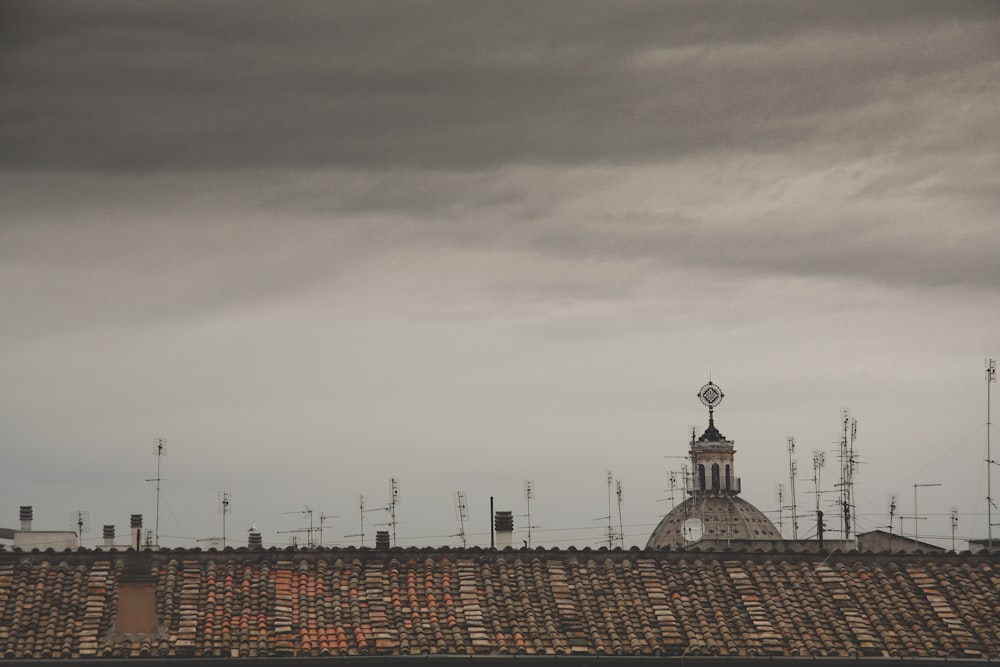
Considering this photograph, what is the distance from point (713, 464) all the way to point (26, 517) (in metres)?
71.9

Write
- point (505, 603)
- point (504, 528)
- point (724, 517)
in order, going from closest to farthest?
1. point (505, 603)
2. point (504, 528)
3. point (724, 517)

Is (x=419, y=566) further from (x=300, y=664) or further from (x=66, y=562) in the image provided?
(x=66, y=562)

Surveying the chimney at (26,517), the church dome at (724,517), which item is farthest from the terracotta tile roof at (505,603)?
the church dome at (724,517)

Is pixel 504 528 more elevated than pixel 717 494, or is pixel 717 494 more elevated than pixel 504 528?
pixel 717 494

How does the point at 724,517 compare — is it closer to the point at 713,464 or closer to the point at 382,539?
the point at 713,464

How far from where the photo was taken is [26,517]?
169 ft

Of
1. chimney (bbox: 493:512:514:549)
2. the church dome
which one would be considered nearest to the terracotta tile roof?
chimney (bbox: 493:512:514:549)

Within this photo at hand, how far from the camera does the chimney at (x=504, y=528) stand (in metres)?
43.8

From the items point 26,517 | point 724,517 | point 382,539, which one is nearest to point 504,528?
point 382,539

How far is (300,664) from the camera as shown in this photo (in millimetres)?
35062

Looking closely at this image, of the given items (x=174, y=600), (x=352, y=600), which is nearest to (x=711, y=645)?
(x=352, y=600)

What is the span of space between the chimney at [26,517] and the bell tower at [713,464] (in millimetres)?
68935

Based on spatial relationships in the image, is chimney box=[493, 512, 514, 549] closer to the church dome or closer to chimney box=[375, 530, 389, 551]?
chimney box=[375, 530, 389, 551]

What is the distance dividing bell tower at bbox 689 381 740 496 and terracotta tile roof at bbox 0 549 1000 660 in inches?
2978
